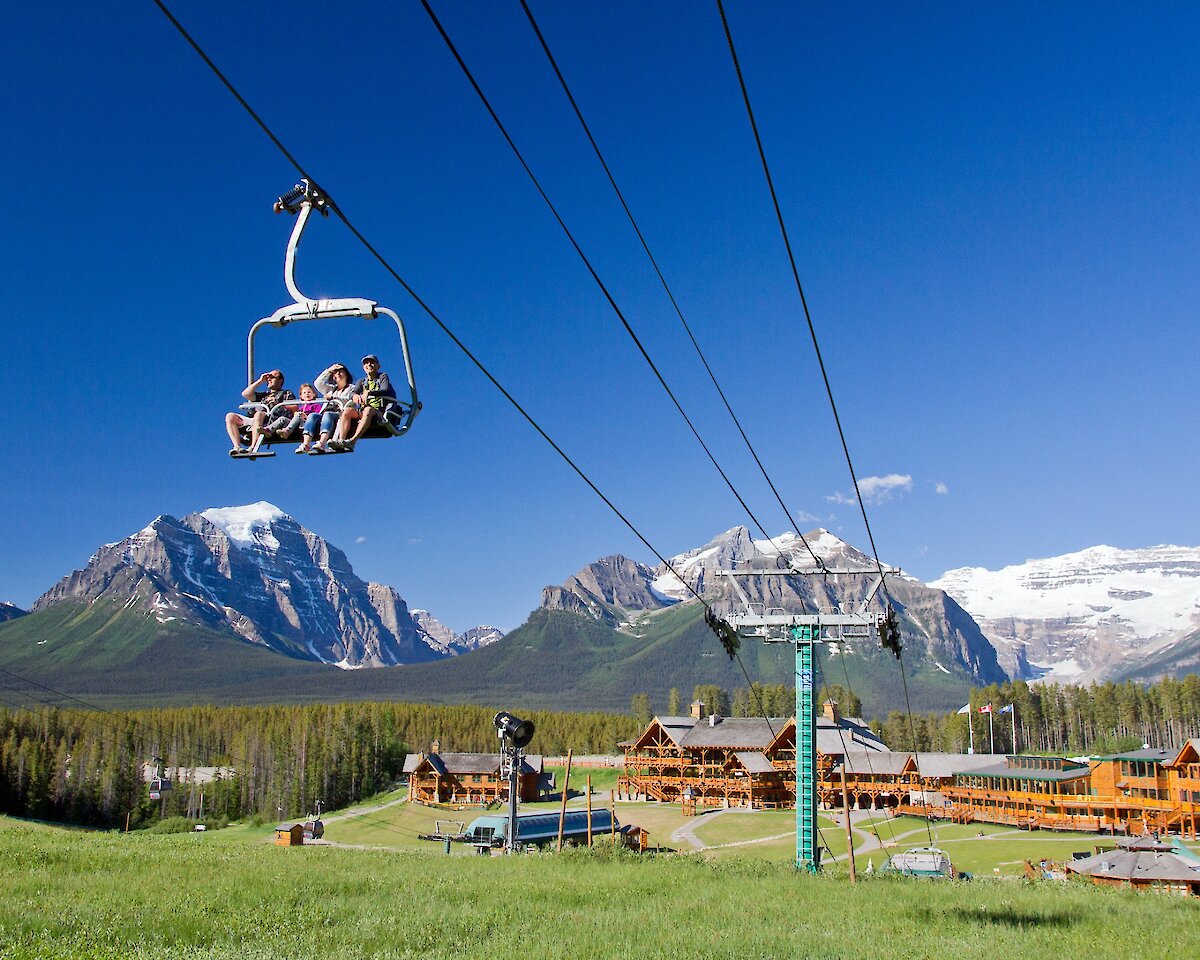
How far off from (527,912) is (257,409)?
18.1 m

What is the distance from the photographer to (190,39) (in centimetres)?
924

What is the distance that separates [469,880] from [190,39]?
2974 centimetres

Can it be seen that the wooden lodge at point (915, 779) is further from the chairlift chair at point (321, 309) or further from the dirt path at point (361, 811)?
the chairlift chair at point (321, 309)

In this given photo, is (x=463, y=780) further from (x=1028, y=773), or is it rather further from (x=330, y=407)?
(x=330, y=407)

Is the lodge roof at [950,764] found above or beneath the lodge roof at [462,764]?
above

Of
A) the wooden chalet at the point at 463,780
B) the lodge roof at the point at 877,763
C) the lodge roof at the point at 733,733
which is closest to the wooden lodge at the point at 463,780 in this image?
the wooden chalet at the point at 463,780

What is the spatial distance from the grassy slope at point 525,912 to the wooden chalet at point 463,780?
238 ft

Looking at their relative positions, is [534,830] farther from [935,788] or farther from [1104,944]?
[1104,944]

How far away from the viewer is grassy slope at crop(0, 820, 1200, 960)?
21.5 meters

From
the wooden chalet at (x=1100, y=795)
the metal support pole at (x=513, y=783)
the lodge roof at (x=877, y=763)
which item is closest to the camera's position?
the metal support pole at (x=513, y=783)

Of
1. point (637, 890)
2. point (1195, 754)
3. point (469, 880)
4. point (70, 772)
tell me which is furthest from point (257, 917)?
point (70, 772)

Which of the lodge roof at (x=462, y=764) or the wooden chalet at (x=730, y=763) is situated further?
the lodge roof at (x=462, y=764)

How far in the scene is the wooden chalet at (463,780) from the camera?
10900 cm

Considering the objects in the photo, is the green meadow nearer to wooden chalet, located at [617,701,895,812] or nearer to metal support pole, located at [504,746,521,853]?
metal support pole, located at [504,746,521,853]
